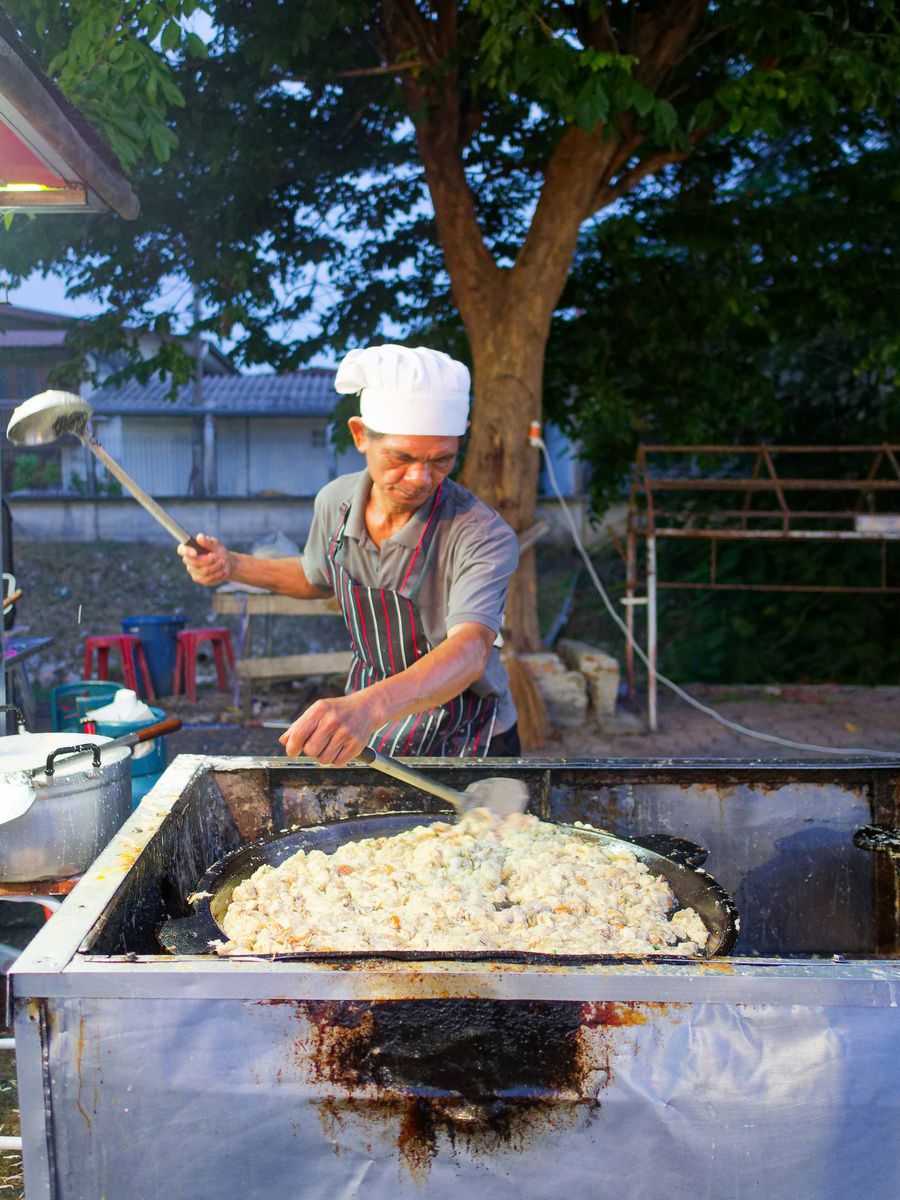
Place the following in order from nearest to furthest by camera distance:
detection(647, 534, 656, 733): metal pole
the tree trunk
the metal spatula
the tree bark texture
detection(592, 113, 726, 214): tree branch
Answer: the metal spatula → the tree bark texture → detection(592, 113, 726, 214): tree branch → the tree trunk → detection(647, 534, 656, 733): metal pole

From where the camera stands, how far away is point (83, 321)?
7.27 m

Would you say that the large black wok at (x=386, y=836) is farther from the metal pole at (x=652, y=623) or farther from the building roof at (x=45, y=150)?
the metal pole at (x=652, y=623)

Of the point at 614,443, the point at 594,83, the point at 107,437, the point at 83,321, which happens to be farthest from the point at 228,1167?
the point at 107,437

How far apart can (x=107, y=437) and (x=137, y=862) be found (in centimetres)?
1627

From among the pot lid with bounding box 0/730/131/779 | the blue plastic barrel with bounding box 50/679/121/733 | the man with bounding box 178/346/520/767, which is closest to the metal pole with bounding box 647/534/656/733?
the blue plastic barrel with bounding box 50/679/121/733

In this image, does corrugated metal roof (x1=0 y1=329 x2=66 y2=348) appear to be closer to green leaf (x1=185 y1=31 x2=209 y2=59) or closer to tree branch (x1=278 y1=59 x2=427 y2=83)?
tree branch (x1=278 y1=59 x2=427 y2=83)

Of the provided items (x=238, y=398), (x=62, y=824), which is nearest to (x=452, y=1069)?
(x=62, y=824)

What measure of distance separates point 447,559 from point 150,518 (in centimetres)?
1420

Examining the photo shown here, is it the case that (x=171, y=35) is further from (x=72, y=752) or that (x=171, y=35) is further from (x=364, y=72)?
(x=72, y=752)

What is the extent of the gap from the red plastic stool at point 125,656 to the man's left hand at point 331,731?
664 centimetres

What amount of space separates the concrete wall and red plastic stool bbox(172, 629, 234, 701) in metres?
6.58

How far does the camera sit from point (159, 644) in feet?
27.7

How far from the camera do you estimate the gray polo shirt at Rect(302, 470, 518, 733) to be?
2311 millimetres

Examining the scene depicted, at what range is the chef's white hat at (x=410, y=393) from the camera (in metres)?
2.12
